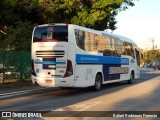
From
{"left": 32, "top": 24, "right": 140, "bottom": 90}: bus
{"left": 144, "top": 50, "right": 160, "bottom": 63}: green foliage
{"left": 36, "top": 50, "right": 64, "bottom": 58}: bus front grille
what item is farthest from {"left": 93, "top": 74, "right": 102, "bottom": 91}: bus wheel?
{"left": 144, "top": 50, "right": 160, "bottom": 63}: green foliage

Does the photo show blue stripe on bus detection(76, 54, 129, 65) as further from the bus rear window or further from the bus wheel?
the bus rear window

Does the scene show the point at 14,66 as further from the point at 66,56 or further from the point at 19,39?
the point at 66,56

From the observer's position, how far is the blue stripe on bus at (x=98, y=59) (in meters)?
17.2

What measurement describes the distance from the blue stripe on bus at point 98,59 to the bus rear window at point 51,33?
1.16 m

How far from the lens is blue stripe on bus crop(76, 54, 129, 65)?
17.2 meters

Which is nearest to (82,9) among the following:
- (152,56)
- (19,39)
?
(19,39)

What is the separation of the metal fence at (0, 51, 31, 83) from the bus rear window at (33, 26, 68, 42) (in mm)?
5057

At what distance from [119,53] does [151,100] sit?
8152mm

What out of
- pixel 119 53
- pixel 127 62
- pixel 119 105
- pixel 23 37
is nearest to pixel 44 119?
pixel 119 105

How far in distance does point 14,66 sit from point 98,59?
6.30 metres

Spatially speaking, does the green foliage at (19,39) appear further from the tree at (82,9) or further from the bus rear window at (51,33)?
the bus rear window at (51,33)

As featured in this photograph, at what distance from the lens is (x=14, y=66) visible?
2288 cm

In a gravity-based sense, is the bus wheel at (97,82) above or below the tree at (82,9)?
below

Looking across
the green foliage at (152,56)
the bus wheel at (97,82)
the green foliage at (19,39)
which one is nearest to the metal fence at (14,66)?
the green foliage at (19,39)
